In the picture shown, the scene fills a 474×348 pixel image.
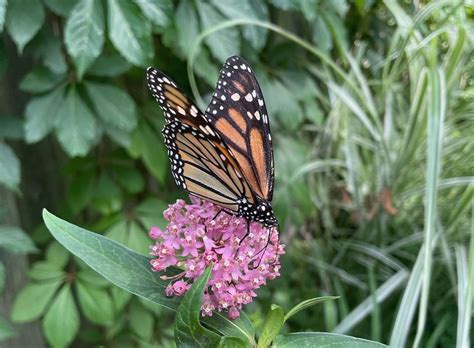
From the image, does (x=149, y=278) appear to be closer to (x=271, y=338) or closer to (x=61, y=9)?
(x=271, y=338)

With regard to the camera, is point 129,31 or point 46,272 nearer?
point 129,31

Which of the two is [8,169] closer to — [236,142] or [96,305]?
[96,305]

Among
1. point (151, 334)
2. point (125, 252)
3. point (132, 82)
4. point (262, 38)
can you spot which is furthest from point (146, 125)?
point (125, 252)

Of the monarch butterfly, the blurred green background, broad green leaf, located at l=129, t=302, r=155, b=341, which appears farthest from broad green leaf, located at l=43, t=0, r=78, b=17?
broad green leaf, located at l=129, t=302, r=155, b=341

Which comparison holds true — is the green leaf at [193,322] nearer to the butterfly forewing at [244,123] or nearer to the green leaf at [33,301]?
the butterfly forewing at [244,123]

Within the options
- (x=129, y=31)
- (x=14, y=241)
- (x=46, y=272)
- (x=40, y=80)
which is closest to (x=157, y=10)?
(x=129, y=31)

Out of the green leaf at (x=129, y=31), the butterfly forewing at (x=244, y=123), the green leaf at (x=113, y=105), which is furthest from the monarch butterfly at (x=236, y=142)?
the green leaf at (x=113, y=105)
